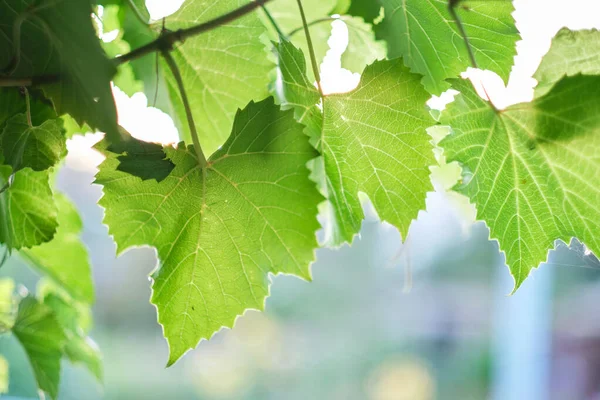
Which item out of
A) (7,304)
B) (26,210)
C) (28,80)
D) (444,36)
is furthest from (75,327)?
(444,36)

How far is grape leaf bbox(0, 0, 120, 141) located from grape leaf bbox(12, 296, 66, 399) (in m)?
0.25

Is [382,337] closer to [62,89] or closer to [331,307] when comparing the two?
[331,307]

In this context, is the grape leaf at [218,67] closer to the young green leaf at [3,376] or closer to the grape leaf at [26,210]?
the grape leaf at [26,210]

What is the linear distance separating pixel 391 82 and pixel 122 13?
22 centimetres

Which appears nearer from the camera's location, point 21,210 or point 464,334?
point 21,210

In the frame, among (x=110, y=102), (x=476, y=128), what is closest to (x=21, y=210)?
(x=110, y=102)

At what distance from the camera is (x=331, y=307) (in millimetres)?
2609

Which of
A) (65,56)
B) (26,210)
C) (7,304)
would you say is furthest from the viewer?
(7,304)

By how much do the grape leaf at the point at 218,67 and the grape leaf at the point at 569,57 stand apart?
0.19 m

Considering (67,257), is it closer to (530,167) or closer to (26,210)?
(26,210)

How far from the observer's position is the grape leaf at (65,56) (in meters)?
Answer: 0.25

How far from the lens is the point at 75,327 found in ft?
1.94

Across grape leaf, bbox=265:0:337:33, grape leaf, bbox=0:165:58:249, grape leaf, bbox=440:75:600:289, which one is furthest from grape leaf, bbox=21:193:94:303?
grape leaf, bbox=440:75:600:289

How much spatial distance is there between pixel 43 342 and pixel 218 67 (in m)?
0.28
